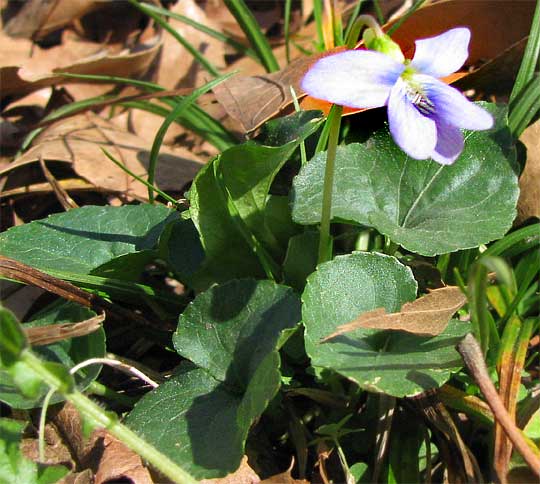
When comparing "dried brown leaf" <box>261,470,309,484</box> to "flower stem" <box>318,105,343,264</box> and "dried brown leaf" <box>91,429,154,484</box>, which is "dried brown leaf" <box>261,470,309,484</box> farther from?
"flower stem" <box>318,105,343,264</box>

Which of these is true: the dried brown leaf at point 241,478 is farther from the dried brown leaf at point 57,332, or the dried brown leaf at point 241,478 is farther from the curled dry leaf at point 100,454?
the dried brown leaf at point 57,332

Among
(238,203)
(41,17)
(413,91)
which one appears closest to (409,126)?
(413,91)

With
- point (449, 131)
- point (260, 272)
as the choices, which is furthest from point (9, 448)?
point (449, 131)

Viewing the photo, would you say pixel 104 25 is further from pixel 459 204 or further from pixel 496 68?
pixel 459 204

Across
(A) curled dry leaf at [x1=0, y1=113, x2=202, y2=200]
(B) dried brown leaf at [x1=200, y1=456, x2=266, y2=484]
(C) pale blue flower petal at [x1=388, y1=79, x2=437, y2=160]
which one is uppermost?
(C) pale blue flower petal at [x1=388, y1=79, x2=437, y2=160]

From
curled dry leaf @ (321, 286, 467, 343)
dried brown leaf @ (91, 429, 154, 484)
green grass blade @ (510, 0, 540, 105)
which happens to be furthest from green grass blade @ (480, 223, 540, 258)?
dried brown leaf @ (91, 429, 154, 484)

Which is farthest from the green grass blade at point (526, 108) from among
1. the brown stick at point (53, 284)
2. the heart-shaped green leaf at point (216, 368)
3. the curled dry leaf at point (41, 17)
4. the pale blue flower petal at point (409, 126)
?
the curled dry leaf at point (41, 17)
